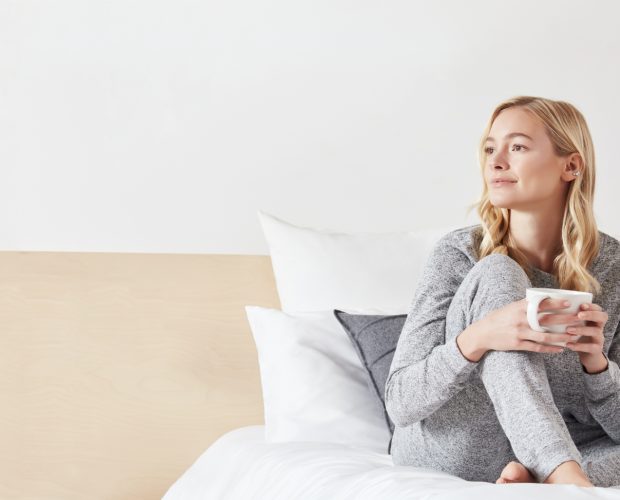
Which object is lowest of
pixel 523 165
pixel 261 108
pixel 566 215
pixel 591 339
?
pixel 591 339

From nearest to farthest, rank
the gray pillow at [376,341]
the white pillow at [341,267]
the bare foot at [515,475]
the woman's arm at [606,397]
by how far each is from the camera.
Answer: the bare foot at [515,475]
the woman's arm at [606,397]
the gray pillow at [376,341]
the white pillow at [341,267]

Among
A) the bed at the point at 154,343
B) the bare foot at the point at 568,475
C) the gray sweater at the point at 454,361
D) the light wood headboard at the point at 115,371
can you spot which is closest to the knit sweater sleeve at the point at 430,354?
the gray sweater at the point at 454,361

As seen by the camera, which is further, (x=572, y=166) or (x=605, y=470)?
(x=572, y=166)

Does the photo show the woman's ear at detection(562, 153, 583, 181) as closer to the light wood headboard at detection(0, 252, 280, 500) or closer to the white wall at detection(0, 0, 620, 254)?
the white wall at detection(0, 0, 620, 254)

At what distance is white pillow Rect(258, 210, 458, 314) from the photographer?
2201 millimetres

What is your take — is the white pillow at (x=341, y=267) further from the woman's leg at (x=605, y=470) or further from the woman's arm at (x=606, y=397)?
the woman's leg at (x=605, y=470)

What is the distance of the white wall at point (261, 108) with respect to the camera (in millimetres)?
2316

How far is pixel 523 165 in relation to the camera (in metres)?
1.75

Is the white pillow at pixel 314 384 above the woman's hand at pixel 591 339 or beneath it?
beneath

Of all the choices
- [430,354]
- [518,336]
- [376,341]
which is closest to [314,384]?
[376,341]

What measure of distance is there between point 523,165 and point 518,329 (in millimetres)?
463

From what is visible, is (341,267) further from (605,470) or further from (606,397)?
(605,470)

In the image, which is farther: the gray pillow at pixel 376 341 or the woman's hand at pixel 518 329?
the gray pillow at pixel 376 341

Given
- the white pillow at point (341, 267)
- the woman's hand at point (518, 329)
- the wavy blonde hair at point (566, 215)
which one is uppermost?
the wavy blonde hair at point (566, 215)
